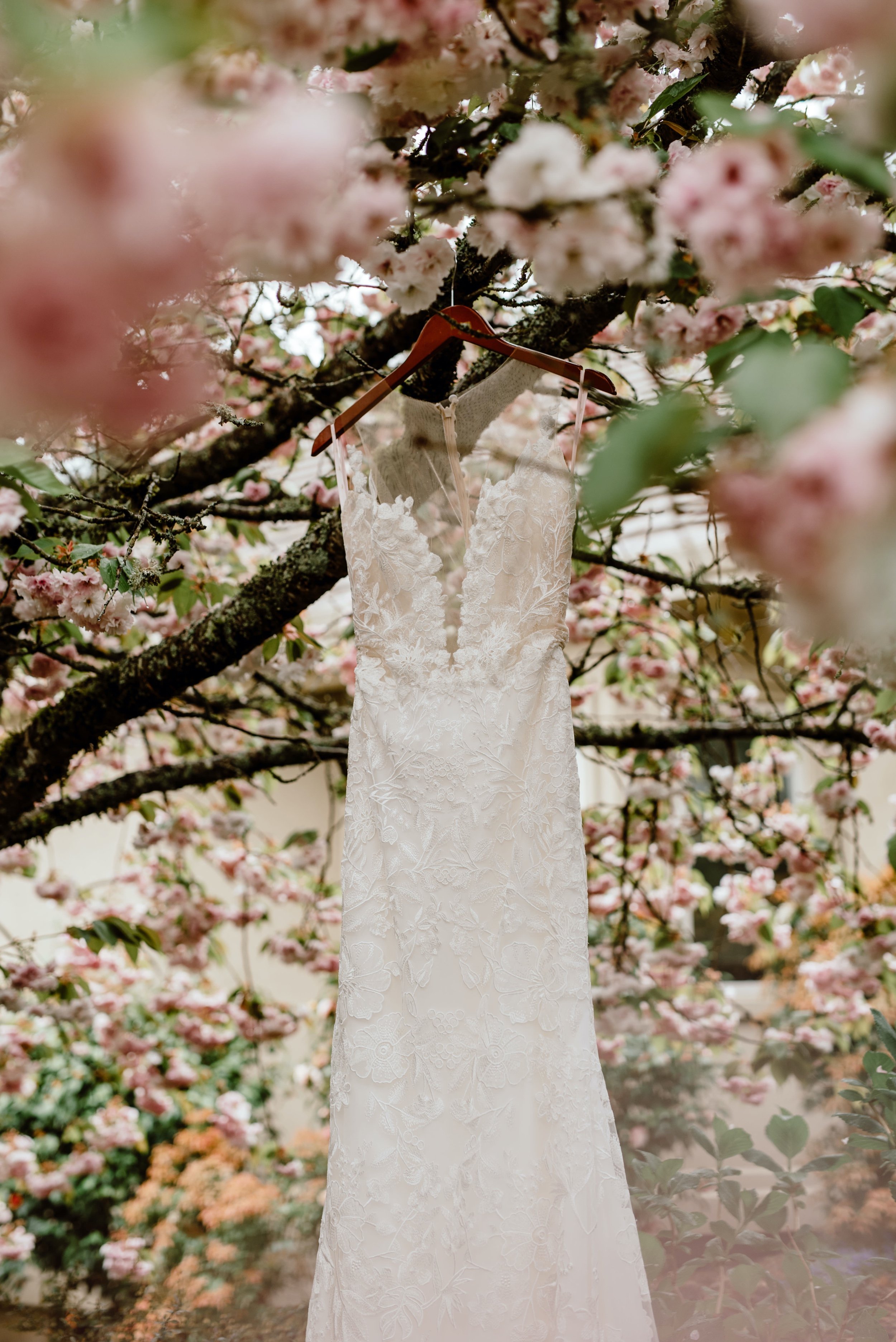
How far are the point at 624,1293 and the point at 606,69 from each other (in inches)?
51.2

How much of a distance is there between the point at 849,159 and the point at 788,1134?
1.93 metres

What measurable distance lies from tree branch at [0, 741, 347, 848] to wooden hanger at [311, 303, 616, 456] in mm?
808

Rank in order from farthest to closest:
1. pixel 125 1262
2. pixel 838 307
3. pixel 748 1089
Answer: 1. pixel 748 1089
2. pixel 125 1262
3. pixel 838 307

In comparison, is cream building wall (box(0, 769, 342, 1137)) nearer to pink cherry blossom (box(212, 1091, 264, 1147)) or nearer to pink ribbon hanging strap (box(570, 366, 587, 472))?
pink cherry blossom (box(212, 1091, 264, 1147))

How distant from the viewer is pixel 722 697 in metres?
2.96

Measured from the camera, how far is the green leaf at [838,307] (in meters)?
0.57

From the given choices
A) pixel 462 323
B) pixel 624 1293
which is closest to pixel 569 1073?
pixel 624 1293

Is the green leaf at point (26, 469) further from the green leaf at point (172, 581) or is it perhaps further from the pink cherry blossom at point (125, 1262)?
the pink cherry blossom at point (125, 1262)

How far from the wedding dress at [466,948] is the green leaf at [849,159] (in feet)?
2.72

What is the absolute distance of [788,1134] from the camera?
1.85 m

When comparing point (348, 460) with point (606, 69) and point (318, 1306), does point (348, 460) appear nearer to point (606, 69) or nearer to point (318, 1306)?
point (606, 69)

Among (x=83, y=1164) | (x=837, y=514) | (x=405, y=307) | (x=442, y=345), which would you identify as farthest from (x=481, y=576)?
(x=83, y=1164)

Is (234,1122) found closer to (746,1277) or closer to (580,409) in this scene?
(746,1277)

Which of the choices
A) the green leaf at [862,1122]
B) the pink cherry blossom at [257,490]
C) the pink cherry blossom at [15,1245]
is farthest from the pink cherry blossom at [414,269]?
the pink cherry blossom at [15,1245]
